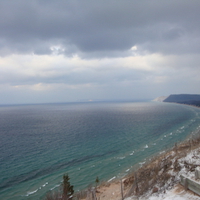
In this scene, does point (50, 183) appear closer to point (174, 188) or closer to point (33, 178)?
point (33, 178)

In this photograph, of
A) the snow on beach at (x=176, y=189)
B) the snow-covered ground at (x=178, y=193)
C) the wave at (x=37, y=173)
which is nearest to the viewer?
the snow-covered ground at (x=178, y=193)

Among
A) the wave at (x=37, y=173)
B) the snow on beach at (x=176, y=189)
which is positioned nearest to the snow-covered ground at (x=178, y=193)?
the snow on beach at (x=176, y=189)

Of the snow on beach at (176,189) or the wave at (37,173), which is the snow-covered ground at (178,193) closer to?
the snow on beach at (176,189)

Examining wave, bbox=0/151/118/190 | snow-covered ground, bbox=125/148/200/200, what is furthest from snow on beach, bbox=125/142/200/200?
wave, bbox=0/151/118/190

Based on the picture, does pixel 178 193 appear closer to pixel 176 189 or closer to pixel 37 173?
pixel 176 189

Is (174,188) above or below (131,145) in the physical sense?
above

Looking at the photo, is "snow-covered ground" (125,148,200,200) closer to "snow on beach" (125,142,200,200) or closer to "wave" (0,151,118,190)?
"snow on beach" (125,142,200,200)

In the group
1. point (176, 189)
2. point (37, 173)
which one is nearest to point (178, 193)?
point (176, 189)

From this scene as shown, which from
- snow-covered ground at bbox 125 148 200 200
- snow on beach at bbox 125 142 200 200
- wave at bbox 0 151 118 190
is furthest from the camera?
wave at bbox 0 151 118 190

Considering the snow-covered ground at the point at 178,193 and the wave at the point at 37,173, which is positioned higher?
the snow-covered ground at the point at 178,193

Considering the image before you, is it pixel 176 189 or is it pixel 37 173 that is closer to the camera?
pixel 176 189

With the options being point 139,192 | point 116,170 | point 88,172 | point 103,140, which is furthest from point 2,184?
point 103,140
